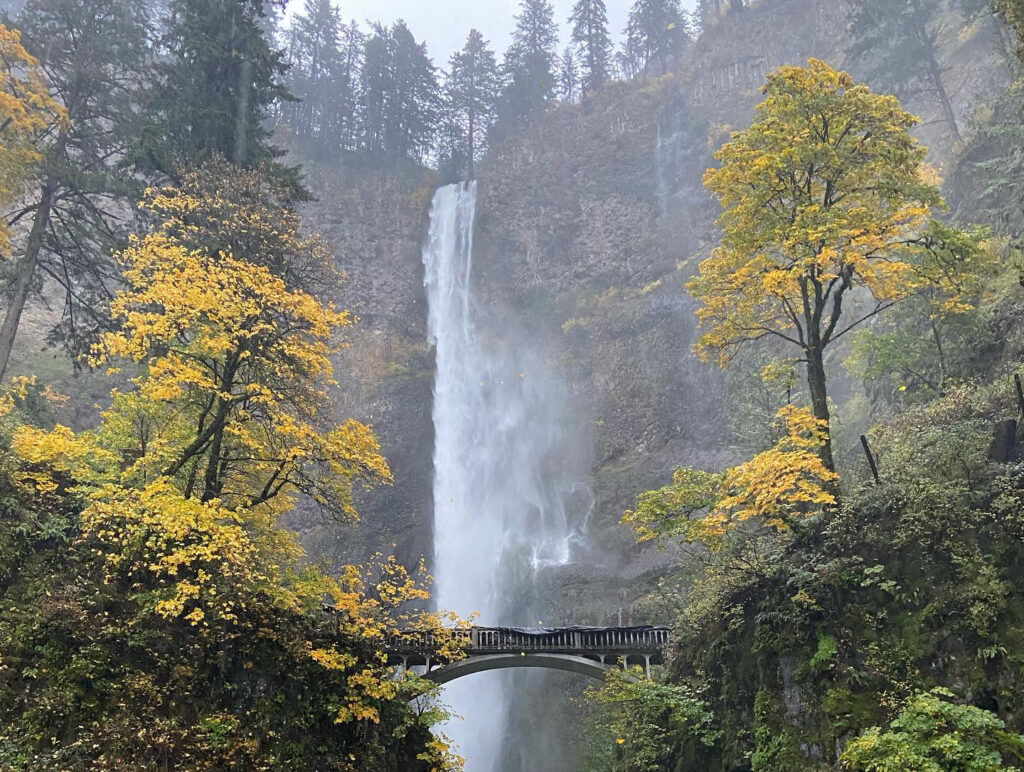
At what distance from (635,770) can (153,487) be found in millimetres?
11067

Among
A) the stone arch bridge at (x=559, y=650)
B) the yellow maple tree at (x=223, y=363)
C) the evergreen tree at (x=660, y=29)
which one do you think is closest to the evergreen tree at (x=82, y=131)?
the yellow maple tree at (x=223, y=363)

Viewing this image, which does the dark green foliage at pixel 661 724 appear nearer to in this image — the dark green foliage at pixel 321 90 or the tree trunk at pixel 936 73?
the tree trunk at pixel 936 73

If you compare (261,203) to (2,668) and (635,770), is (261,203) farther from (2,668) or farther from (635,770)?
(635,770)

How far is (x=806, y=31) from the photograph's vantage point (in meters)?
50.8

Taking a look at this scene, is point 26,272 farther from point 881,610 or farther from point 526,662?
point 881,610

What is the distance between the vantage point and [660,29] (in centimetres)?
6212


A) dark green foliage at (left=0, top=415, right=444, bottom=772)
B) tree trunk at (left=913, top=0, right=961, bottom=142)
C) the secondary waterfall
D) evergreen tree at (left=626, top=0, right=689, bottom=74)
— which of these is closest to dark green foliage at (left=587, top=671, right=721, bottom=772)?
dark green foliage at (left=0, top=415, right=444, bottom=772)

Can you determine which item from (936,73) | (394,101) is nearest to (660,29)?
(394,101)

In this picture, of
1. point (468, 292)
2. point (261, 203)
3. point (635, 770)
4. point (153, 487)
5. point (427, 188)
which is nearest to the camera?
point (153, 487)

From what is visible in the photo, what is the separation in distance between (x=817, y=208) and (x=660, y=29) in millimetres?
59262

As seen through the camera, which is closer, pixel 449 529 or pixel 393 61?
pixel 449 529

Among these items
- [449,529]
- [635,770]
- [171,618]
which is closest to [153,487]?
[171,618]

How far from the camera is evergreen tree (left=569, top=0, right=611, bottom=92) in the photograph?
61344 mm

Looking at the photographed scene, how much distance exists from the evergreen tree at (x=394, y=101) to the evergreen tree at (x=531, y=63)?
7.95 metres
